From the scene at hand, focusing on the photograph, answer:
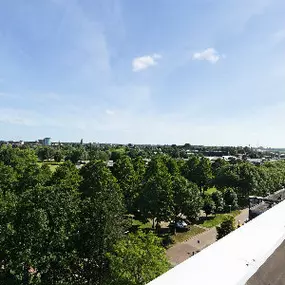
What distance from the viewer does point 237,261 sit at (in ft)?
7.08

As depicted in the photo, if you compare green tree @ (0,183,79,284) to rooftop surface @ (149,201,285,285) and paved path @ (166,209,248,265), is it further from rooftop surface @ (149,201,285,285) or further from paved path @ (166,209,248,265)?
rooftop surface @ (149,201,285,285)

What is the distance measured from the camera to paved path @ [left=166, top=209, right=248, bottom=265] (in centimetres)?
2523

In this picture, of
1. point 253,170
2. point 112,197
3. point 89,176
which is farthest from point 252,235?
point 253,170

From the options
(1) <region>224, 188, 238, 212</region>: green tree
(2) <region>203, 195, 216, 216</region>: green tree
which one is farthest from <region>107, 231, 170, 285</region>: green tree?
(1) <region>224, 188, 238, 212</region>: green tree

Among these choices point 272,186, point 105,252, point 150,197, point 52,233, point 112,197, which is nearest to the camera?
point 52,233

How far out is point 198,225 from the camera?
34781 mm

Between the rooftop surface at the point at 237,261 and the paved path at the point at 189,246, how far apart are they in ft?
73.9

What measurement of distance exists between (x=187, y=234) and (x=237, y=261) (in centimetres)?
3073

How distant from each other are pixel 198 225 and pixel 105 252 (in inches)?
770

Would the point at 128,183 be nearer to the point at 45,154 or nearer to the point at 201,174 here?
the point at 201,174

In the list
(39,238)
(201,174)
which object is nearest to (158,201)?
(39,238)

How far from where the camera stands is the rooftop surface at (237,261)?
1867mm

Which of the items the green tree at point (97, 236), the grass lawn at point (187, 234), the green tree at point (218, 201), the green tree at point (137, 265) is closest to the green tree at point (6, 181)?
the green tree at point (97, 236)

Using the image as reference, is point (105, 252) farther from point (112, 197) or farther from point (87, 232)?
point (112, 197)
